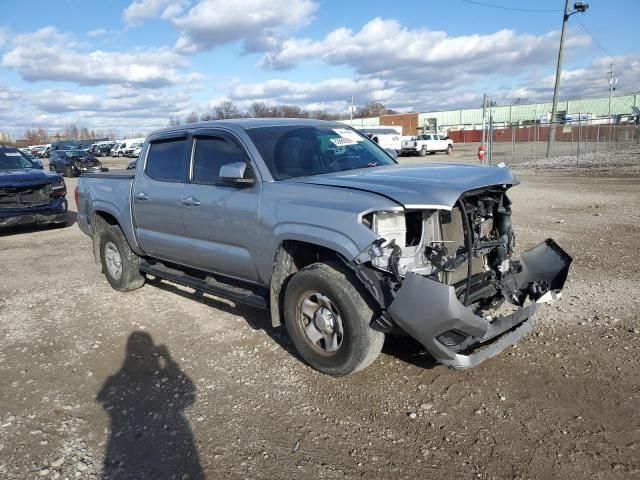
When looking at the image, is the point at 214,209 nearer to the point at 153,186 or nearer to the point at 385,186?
the point at 153,186

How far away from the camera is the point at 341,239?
137 inches

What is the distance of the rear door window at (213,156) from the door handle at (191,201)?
0.18 meters

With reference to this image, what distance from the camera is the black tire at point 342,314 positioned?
11.7ft

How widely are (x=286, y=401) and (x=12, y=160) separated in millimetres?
10664

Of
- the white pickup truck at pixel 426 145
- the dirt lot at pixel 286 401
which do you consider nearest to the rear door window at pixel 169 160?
the dirt lot at pixel 286 401

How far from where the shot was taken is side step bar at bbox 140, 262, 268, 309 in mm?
4371

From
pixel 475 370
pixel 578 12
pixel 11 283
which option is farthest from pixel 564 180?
pixel 11 283

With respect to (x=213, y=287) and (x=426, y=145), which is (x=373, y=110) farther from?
(x=213, y=287)

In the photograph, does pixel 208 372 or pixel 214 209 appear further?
pixel 214 209

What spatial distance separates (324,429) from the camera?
331cm

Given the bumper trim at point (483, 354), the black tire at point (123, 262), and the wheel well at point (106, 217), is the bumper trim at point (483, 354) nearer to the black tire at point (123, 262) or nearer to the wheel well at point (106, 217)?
the black tire at point (123, 262)

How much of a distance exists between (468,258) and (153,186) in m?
3.48

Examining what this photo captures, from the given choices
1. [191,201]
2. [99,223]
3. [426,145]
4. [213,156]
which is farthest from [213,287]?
[426,145]

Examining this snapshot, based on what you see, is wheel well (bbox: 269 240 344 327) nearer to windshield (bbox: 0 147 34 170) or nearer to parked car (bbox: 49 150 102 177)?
windshield (bbox: 0 147 34 170)
